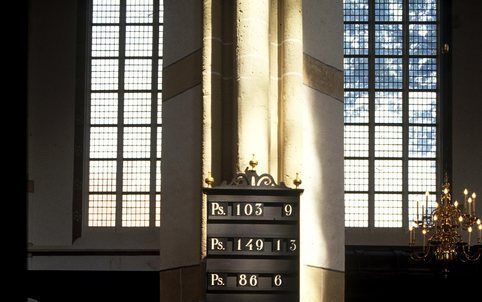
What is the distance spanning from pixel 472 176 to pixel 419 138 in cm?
114

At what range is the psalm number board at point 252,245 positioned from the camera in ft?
17.3

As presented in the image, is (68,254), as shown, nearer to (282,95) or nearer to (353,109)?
(353,109)

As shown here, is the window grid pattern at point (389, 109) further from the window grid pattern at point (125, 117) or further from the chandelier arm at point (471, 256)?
the window grid pattern at point (125, 117)

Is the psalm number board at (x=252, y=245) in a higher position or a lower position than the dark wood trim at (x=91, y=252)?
higher

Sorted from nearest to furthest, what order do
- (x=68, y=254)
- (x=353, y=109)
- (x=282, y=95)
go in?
(x=282, y=95)
(x=68, y=254)
(x=353, y=109)

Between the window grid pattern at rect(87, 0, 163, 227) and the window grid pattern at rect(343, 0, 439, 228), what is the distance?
3.45m

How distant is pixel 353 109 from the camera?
1477 centimetres

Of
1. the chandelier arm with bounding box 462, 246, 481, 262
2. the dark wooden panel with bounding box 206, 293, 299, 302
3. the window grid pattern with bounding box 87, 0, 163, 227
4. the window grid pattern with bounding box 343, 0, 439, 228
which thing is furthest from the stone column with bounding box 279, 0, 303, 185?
the window grid pattern with bounding box 343, 0, 439, 228

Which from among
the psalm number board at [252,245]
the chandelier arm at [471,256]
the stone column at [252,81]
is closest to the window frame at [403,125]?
the chandelier arm at [471,256]

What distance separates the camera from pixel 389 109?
48.3 feet

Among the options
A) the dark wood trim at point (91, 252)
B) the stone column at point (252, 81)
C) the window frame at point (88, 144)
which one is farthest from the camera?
the window frame at point (88, 144)

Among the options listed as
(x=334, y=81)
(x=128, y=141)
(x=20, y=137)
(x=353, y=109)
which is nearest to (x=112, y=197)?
(x=128, y=141)

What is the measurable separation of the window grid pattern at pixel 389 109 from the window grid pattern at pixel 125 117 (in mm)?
3453

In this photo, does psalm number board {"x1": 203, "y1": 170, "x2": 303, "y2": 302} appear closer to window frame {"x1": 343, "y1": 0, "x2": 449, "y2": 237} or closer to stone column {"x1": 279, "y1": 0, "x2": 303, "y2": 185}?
stone column {"x1": 279, "y1": 0, "x2": 303, "y2": 185}
